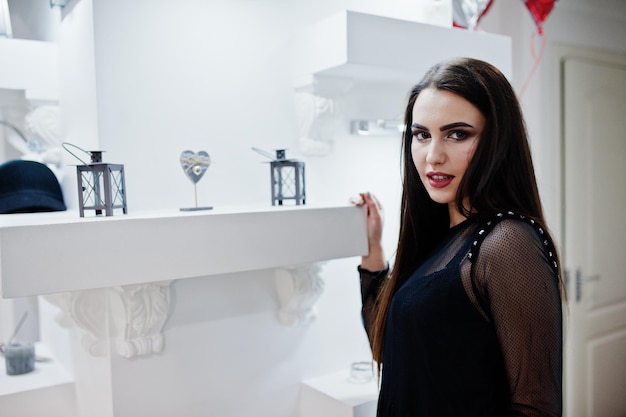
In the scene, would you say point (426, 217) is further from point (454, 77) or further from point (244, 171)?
point (244, 171)

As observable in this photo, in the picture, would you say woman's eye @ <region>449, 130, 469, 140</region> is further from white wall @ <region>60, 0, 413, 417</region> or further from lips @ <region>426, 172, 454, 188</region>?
white wall @ <region>60, 0, 413, 417</region>

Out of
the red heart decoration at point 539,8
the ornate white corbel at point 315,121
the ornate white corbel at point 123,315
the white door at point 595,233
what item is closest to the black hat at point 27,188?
the ornate white corbel at point 123,315

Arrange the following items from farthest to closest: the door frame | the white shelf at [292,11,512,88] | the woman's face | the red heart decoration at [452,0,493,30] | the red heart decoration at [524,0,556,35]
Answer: the door frame, the red heart decoration at [524,0,556,35], the red heart decoration at [452,0,493,30], the white shelf at [292,11,512,88], the woman's face

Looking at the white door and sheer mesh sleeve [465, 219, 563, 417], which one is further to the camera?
the white door

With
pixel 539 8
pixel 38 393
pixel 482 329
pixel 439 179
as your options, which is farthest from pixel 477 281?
pixel 539 8

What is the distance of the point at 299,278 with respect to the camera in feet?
4.80

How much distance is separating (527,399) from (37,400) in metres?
1.13

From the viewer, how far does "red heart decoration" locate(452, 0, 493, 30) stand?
166 centimetres

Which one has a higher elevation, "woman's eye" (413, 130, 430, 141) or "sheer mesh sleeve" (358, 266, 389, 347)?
"woman's eye" (413, 130, 430, 141)

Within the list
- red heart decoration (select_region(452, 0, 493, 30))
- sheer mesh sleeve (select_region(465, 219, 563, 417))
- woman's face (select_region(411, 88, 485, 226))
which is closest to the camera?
sheer mesh sleeve (select_region(465, 219, 563, 417))

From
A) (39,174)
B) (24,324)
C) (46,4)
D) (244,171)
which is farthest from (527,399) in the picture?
(46,4)

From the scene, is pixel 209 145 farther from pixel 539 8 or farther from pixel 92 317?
pixel 539 8

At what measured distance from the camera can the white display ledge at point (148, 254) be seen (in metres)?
0.96

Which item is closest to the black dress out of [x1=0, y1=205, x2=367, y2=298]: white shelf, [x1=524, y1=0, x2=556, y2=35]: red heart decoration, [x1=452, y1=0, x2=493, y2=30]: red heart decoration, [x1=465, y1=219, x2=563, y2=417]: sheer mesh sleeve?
[x1=465, y1=219, x2=563, y2=417]: sheer mesh sleeve
